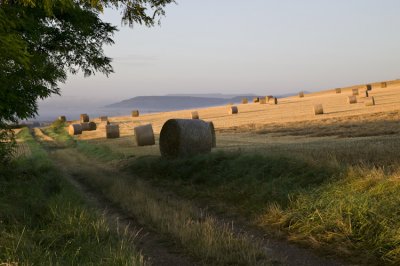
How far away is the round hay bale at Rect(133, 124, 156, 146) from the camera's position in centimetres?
2536

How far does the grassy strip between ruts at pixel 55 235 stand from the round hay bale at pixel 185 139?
6.72 metres

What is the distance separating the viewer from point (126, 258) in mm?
5598

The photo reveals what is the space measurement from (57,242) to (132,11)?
10.0 m

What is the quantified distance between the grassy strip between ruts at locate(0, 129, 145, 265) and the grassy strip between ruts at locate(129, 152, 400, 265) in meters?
3.06

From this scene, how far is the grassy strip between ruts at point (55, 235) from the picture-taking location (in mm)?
5672

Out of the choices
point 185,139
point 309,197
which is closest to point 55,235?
point 309,197

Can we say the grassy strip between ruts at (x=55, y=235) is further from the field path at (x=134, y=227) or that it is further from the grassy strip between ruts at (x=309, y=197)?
the grassy strip between ruts at (x=309, y=197)

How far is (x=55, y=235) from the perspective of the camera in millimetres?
6879

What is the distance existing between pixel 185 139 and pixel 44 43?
5972 mm

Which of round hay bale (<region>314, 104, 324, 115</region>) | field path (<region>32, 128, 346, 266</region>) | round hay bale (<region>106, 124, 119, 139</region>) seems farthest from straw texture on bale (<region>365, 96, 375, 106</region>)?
field path (<region>32, 128, 346, 266</region>)

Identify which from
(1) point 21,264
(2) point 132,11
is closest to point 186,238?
(1) point 21,264

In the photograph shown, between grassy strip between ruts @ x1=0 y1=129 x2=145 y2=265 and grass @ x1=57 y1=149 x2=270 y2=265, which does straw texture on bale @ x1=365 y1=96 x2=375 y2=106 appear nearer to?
grass @ x1=57 y1=149 x2=270 y2=265

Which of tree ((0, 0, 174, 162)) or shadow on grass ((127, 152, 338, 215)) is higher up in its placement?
tree ((0, 0, 174, 162))

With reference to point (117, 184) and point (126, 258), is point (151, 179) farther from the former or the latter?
point (126, 258)
